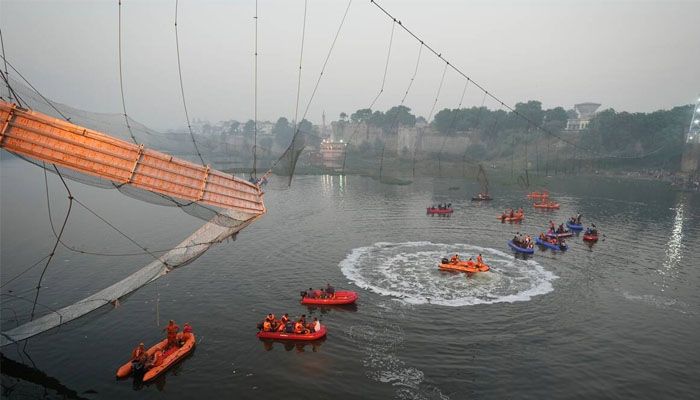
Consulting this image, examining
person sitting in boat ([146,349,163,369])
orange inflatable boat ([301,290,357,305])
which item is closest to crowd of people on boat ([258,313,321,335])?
orange inflatable boat ([301,290,357,305])

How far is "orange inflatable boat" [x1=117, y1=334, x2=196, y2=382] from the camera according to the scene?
21.7 metres

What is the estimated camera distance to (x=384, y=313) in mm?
29672

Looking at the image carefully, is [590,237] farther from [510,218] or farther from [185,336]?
[185,336]

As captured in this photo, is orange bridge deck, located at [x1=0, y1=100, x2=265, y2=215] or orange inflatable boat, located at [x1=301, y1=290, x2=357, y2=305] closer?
orange bridge deck, located at [x1=0, y1=100, x2=265, y2=215]

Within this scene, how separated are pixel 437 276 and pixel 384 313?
30.8 feet

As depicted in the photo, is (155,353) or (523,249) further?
(523,249)

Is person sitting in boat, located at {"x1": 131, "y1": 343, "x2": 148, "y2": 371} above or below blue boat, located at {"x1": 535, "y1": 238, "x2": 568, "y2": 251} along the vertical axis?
below

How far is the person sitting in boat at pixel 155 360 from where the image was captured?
21.9 m

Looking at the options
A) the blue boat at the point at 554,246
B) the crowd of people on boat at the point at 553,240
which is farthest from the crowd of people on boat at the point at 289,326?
the crowd of people on boat at the point at 553,240

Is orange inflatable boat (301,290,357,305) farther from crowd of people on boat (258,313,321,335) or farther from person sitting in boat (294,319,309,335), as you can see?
person sitting in boat (294,319,309,335)

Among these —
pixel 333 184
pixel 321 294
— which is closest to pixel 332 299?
pixel 321 294

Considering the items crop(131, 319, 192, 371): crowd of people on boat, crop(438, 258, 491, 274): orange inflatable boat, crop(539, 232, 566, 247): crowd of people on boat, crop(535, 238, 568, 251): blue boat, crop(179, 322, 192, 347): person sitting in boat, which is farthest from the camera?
crop(539, 232, 566, 247): crowd of people on boat

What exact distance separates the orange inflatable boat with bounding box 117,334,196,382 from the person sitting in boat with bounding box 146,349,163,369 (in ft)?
0.50

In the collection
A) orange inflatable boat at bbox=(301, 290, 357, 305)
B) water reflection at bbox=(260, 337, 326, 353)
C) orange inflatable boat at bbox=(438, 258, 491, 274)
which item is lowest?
water reflection at bbox=(260, 337, 326, 353)
